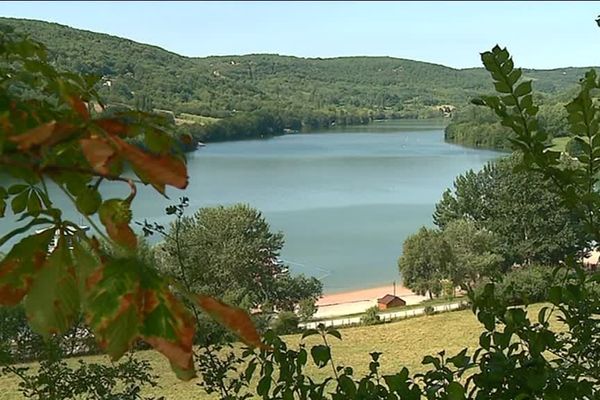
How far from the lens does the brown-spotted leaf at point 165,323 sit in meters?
0.25

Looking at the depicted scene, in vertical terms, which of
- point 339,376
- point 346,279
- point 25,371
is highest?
point 339,376

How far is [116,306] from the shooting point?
0.80 feet

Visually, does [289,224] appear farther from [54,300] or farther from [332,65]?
[332,65]

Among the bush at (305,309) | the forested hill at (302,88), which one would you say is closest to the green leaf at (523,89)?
the bush at (305,309)

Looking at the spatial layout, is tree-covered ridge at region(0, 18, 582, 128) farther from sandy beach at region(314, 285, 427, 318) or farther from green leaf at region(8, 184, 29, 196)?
green leaf at region(8, 184, 29, 196)

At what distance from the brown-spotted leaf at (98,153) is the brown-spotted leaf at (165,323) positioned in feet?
0.15

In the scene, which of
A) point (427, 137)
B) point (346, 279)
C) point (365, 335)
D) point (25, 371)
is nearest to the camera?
point (25, 371)

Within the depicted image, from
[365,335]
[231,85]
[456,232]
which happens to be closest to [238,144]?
[231,85]

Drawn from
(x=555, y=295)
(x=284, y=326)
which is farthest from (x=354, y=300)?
(x=555, y=295)

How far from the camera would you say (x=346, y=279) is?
14.4m

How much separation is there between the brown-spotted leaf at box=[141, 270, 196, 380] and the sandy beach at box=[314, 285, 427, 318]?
41.0 ft

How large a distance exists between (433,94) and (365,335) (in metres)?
49.3

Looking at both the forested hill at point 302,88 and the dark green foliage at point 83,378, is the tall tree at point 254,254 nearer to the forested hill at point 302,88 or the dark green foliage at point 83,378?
the dark green foliage at point 83,378

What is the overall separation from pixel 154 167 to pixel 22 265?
0.33 ft
